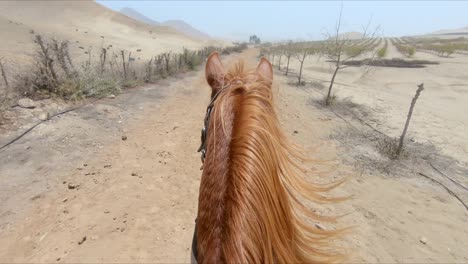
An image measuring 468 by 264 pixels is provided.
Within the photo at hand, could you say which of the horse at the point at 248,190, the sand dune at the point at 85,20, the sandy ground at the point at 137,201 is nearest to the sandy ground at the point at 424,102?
the sandy ground at the point at 137,201

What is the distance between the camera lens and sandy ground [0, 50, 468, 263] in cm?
274

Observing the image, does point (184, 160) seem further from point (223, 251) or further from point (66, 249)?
point (223, 251)

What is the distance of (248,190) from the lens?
79 cm

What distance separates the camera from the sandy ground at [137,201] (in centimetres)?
274

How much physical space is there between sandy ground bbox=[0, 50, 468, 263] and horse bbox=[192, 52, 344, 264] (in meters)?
0.64

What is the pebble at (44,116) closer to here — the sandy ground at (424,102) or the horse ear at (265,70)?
the horse ear at (265,70)

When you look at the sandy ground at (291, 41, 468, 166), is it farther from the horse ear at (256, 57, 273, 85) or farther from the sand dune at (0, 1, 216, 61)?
the sand dune at (0, 1, 216, 61)

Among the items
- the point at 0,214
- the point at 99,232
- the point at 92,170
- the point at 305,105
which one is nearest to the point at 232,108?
the point at 99,232

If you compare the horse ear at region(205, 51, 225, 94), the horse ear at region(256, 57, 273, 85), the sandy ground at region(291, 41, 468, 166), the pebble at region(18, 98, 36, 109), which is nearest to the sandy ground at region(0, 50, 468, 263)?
the horse ear at region(256, 57, 273, 85)

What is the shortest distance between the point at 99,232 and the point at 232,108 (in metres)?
2.76

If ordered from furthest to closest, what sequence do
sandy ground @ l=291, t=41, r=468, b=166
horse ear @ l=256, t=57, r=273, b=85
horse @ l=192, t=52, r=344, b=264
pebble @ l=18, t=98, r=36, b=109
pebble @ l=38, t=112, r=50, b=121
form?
sandy ground @ l=291, t=41, r=468, b=166 < pebble @ l=18, t=98, r=36, b=109 < pebble @ l=38, t=112, r=50, b=121 < horse ear @ l=256, t=57, r=273, b=85 < horse @ l=192, t=52, r=344, b=264

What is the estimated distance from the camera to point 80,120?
17.6ft

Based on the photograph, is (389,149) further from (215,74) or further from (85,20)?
(85,20)

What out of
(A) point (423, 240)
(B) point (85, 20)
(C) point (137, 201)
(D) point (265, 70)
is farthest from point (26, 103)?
(B) point (85, 20)
